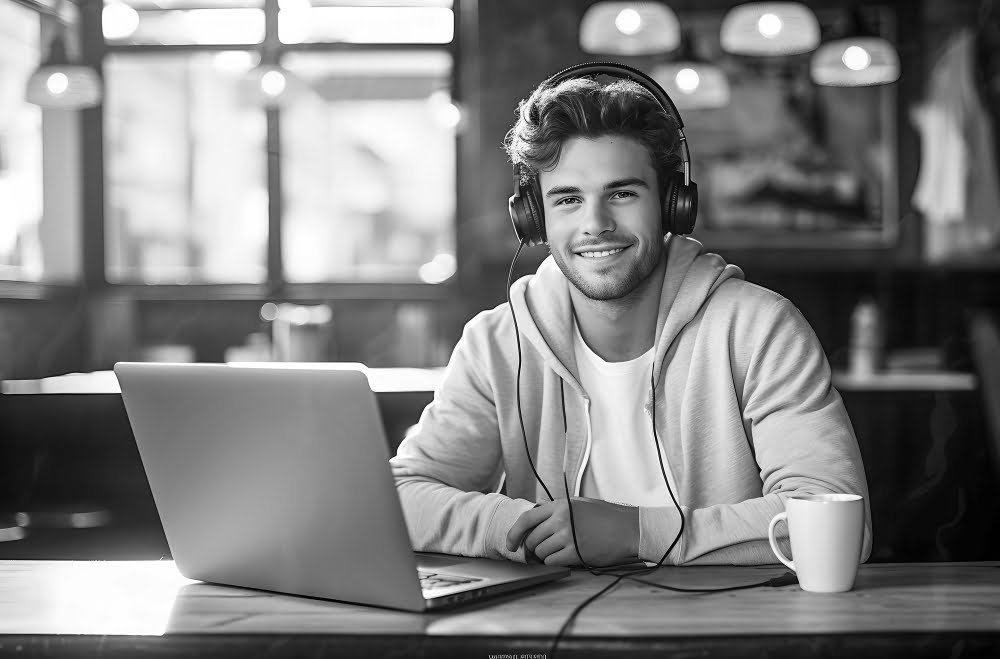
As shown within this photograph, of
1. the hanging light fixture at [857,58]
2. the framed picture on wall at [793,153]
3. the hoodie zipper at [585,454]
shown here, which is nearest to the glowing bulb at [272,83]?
the framed picture on wall at [793,153]

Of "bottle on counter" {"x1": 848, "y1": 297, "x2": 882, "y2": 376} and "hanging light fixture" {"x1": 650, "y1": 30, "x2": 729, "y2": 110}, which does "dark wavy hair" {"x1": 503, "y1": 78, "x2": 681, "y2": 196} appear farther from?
"bottle on counter" {"x1": 848, "y1": 297, "x2": 882, "y2": 376}

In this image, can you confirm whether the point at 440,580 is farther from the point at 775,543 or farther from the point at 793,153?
the point at 793,153

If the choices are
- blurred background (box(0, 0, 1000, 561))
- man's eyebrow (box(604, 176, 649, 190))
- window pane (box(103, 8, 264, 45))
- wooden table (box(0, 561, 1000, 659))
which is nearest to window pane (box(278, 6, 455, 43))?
blurred background (box(0, 0, 1000, 561))

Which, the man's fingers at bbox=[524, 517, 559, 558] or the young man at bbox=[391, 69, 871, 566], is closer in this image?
the man's fingers at bbox=[524, 517, 559, 558]

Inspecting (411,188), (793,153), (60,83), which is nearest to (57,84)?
(60,83)

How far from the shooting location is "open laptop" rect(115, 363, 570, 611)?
0.93 meters

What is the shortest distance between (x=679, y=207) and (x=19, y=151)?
317 centimetres

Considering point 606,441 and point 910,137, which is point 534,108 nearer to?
point 606,441

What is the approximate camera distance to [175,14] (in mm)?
4500

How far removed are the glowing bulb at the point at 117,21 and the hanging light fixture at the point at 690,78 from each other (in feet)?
7.55

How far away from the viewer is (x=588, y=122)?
150cm

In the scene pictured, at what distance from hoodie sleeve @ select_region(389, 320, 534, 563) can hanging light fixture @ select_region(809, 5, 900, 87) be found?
88.3 inches

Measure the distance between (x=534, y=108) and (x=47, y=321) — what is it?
10.5 ft

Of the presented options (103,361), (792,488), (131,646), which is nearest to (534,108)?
Result: (792,488)
